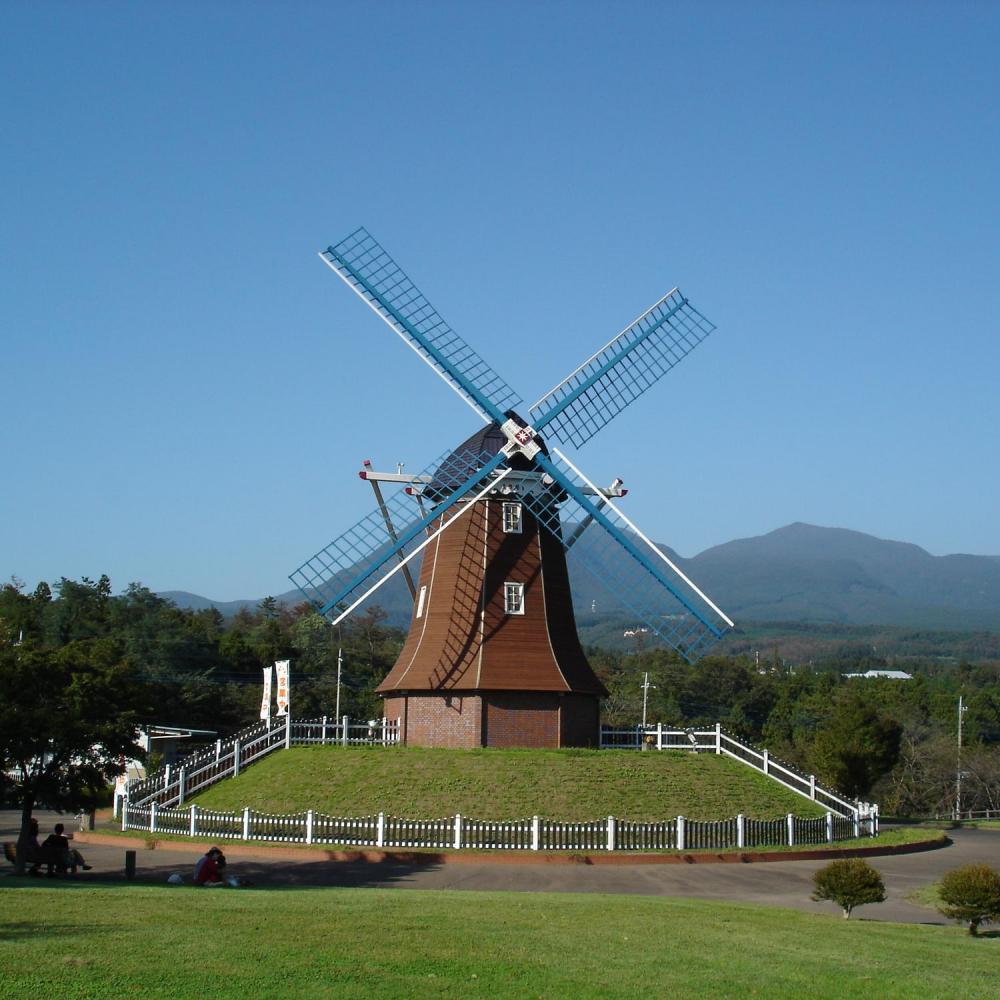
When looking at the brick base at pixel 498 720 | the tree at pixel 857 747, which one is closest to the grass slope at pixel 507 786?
the brick base at pixel 498 720

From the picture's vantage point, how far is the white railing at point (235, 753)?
1341 inches

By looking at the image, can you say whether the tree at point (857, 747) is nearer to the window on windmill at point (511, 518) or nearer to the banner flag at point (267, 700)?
the window on windmill at point (511, 518)

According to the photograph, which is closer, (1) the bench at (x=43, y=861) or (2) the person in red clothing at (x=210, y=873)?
(2) the person in red clothing at (x=210, y=873)

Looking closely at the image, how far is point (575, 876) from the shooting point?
24406 millimetres

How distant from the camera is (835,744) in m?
44.9

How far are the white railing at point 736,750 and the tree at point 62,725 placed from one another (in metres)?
15.5

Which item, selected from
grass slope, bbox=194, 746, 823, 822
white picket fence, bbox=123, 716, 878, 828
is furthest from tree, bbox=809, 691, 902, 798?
grass slope, bbox=194, 746, 823, 822

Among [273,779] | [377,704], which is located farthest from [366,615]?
[273,779]

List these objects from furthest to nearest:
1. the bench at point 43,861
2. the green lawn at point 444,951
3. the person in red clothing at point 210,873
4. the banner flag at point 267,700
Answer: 1. the banner flag at point 267,700
2. the bench at point 43,861
3. the person in red clothing at point 210,873
4. the green lawn at point 444,951

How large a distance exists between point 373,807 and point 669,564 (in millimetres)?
12120

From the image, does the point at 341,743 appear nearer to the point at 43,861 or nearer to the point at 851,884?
the point at 43,861

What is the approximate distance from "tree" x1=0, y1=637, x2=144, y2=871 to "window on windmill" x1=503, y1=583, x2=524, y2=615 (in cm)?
1256

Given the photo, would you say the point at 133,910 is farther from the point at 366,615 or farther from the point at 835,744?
the point at 366,615

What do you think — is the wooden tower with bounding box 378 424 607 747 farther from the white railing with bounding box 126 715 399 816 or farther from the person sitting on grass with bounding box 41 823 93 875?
the person sitting on grass with bounding box 41 823 93 875
